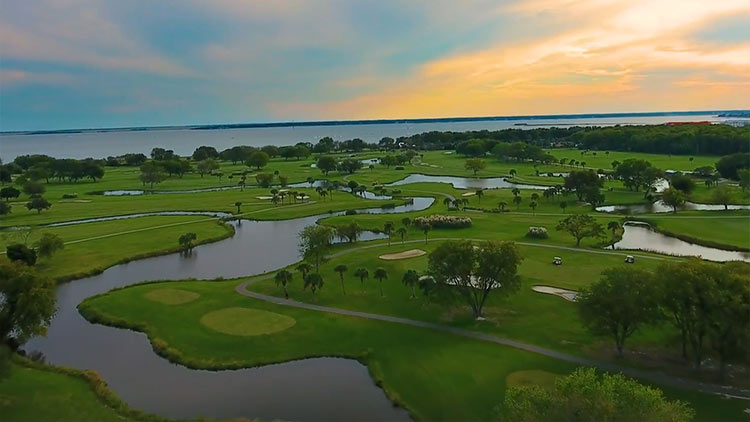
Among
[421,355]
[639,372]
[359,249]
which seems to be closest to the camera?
[639,372]

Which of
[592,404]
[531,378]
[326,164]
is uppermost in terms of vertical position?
[326,164]

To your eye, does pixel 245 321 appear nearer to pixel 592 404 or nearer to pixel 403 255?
pixel 403 255

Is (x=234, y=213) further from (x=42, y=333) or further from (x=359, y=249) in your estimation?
(x=42, y=333)

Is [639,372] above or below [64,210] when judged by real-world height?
below

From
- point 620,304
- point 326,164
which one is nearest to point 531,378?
point 620,304

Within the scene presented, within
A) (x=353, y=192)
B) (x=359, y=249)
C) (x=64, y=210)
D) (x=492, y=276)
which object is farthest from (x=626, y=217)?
(x=64, y=210)

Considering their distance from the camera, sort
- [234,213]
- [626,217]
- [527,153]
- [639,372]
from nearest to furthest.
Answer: [639,372], [626,217], [234,213], [527,153]
